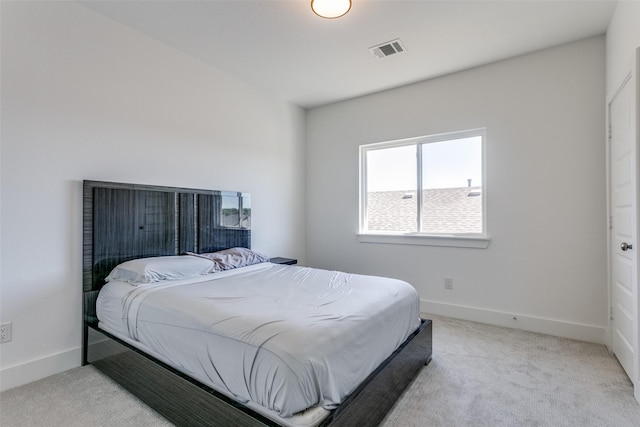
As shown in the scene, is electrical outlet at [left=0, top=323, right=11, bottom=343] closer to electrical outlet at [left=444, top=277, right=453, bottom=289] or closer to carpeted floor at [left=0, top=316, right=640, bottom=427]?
carpeted floor at [left=0, top=316, right=640, bottom=427]

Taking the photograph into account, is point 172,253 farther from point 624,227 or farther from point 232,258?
point 624,227

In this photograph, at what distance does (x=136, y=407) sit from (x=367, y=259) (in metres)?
2.76

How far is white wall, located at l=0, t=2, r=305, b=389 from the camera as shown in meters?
2.00

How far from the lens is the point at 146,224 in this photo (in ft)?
8.49

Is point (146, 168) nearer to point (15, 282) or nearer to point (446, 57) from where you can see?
point (15, 282)

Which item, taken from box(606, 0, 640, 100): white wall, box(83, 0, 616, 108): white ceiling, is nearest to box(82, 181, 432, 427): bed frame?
box(83, 0, 616, 108): white ceiling

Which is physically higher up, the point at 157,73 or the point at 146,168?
the point at 157,73

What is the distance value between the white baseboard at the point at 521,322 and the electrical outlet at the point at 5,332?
11.4ft

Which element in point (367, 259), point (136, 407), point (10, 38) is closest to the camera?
point (136, 407)

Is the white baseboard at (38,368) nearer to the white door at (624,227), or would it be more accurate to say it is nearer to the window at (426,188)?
the window at (426,188)

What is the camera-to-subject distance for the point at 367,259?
3926 millimetres

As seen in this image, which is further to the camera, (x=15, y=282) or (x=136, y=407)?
(x=15, y=282)

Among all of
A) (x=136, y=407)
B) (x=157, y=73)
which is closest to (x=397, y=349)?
(x=136, y=407)

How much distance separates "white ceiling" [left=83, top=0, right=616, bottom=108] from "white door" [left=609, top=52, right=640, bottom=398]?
0.83 meters
